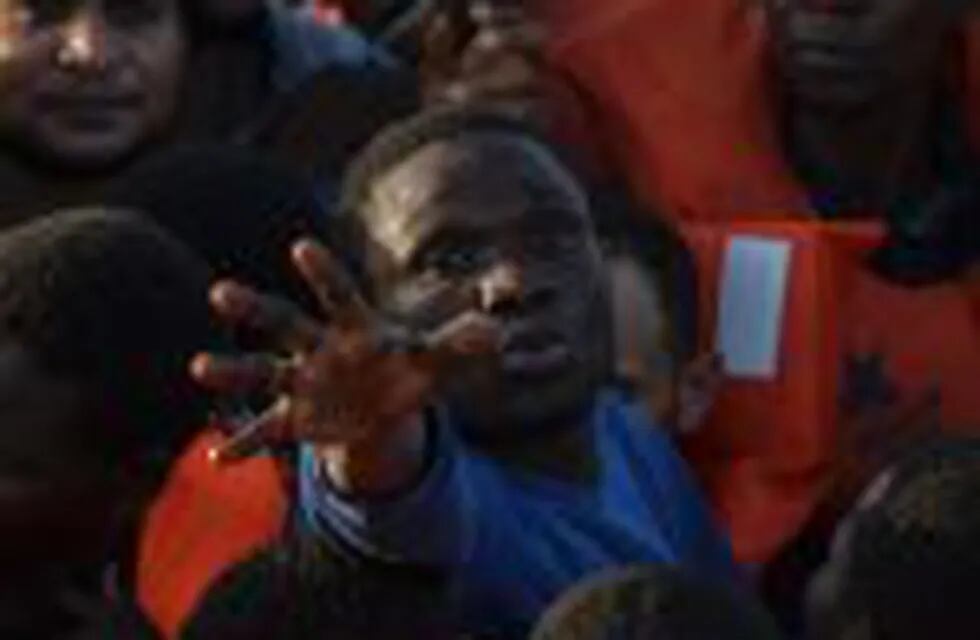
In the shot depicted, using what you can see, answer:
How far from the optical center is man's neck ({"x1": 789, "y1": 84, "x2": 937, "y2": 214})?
4188 mm

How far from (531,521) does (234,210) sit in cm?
46

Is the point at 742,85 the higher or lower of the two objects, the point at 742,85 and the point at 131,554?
the lower

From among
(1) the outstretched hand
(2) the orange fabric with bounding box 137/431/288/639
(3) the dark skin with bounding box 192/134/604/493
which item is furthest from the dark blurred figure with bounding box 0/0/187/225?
(1) the outstretched hand

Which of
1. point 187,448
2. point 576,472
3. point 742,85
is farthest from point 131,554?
point 742,85

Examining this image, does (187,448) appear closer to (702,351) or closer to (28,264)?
(28,264)

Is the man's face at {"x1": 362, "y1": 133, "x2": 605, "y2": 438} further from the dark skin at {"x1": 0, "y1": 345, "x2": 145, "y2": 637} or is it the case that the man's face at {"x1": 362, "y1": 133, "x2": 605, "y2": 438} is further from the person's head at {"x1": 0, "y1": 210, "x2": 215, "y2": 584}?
the dark skin at {"x1": 0, "y1": 345, "x2": 145, "y2": 637}

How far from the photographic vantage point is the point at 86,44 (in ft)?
12.5

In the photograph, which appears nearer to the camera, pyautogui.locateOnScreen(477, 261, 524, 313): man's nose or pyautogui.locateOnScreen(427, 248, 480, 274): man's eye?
pyautogui.locateOnScreen(477, 261, 524, 313): man's nose

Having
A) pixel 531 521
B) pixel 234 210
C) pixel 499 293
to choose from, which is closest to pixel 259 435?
pixel 499 293

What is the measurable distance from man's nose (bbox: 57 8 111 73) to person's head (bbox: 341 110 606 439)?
0.46 m

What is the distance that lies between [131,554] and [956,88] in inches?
58.6

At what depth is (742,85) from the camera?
419cm

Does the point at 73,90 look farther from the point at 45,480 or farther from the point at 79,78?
the point at 45,480

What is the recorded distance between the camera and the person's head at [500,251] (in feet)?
10.8
